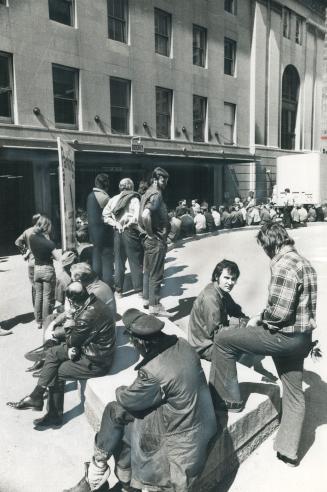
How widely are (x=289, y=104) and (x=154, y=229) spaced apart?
26.7 meters

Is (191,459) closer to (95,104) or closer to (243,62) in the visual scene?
(95,104)

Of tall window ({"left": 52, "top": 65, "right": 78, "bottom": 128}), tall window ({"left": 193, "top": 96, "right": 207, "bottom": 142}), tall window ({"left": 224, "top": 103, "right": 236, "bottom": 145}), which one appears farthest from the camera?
tall window ({"left": 224, "top": 103, "right": 236, "bottom": 145})

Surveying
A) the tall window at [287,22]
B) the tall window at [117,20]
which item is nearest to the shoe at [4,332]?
the tall window at [117,20]

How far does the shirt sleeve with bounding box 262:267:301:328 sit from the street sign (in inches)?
586

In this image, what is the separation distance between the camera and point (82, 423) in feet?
13.5

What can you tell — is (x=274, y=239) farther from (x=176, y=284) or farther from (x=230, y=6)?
(x=230, y=6)

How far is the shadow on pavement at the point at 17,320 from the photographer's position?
260 inches

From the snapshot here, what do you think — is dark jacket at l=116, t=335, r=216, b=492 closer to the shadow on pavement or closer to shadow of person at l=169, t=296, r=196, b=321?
shadow of person at l=169, t=296, r=196, b=321

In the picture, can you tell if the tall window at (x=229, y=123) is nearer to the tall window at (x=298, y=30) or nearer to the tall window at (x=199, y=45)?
the tall window at (x=199, y=45)

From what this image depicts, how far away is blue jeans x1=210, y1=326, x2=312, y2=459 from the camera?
3.30 metres

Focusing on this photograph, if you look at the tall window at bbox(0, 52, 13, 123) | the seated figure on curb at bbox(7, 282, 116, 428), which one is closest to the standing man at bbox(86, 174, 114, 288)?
the seated figure on curb at bbox(7, 282, 116, 428)

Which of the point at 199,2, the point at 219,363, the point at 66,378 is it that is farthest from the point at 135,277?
the point at 199,2

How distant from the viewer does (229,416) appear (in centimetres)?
352

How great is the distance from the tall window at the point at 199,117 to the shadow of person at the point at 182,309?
1518 centimetres
